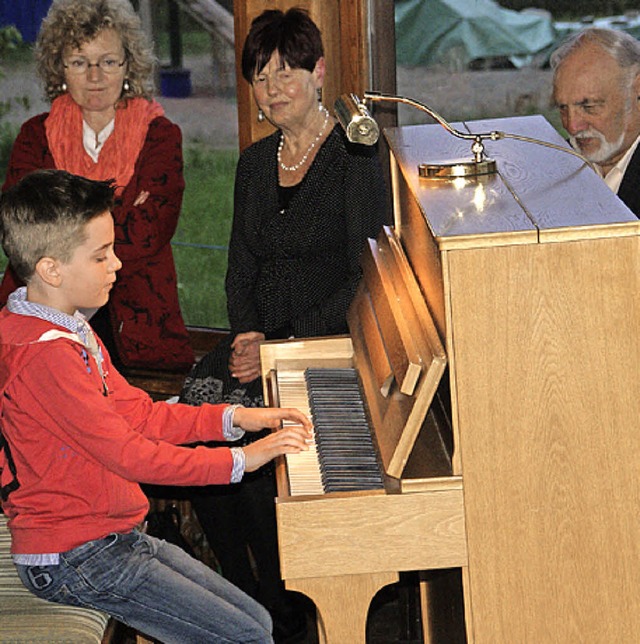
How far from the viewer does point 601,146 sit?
374cm

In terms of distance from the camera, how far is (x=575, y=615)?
2543 millimetres

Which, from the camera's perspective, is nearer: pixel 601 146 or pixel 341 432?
pixel 341 432

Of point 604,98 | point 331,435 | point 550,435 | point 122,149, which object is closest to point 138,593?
point 331,435

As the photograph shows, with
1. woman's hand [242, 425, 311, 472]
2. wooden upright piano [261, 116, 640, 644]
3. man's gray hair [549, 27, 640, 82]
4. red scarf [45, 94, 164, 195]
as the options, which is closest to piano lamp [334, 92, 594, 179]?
wooden upright piano [261, 116, 640, 644]

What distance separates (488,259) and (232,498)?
5.57 feet

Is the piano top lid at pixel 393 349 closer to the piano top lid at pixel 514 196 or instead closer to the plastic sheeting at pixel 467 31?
the piano top lid at pixel 514 196

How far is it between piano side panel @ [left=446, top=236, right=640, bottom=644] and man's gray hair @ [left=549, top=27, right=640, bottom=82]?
1.51m

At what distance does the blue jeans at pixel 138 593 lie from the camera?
2.80m

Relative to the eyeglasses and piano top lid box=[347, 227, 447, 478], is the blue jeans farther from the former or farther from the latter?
the eyeglasses

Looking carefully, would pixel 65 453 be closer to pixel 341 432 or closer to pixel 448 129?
pixel 341 432

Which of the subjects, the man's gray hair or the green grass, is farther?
the green grass

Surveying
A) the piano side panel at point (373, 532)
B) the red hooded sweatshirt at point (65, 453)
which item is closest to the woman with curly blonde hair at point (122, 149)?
the red hooded sweatshirt at point (65, 453)

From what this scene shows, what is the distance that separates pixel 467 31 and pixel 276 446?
2.01 m

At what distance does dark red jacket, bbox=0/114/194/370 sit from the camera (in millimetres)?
4395
